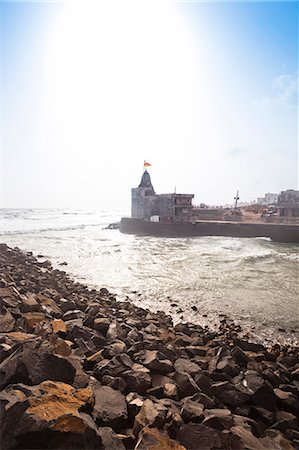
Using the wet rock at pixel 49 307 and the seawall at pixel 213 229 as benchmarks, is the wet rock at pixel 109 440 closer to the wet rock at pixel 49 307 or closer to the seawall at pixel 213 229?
the wet rock at pixel 49 307

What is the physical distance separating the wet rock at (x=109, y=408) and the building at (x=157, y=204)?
89.1 ft

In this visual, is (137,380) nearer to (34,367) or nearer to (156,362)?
(156,362)

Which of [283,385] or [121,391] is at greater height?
[121,391]

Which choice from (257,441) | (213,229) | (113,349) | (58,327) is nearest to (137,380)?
(113,349)

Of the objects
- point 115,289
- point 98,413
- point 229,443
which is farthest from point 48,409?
point 115,289

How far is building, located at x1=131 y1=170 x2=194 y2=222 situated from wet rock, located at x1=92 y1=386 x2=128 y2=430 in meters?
27.1

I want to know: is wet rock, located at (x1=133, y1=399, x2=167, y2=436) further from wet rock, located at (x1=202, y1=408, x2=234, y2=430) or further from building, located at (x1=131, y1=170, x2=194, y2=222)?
building, located at (x1=131, y1=170, x2=194, y2=222)

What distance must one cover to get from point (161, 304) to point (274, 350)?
326 centimetres

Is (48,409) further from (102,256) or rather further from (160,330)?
(102,256)

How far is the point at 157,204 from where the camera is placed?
103 ft

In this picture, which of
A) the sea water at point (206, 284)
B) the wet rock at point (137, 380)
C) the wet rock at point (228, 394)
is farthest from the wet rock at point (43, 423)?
the sea water at point (206, 284)

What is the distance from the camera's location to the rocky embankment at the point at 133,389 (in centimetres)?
187

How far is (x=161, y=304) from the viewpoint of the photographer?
7.28 metres

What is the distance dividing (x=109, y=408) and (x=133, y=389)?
506 millimetres
